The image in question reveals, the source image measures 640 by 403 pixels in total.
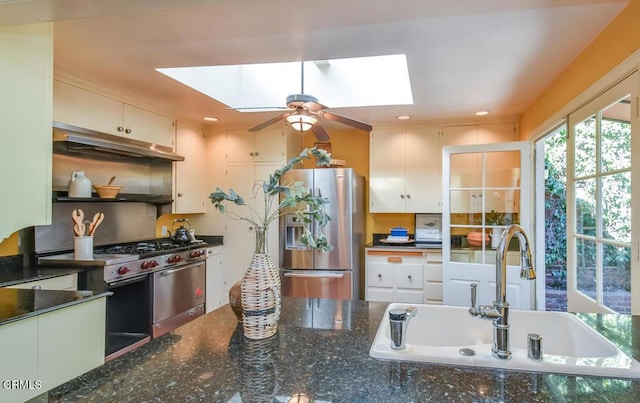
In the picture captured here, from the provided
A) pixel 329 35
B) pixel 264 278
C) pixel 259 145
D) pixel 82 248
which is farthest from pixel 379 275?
pixel 264 278

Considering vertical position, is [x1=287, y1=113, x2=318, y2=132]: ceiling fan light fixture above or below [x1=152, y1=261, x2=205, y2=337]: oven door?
above

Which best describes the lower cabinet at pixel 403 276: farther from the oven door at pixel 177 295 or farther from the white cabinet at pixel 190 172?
the white cabinet at pixel 190 172

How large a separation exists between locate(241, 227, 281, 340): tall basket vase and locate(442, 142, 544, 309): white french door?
2.56 m

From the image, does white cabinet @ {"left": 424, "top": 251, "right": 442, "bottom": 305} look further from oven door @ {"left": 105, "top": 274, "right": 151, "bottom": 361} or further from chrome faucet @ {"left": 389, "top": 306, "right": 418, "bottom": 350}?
chrome faucet @ {"left": 389, "top": 306, "right": 418, "bottom": 350}

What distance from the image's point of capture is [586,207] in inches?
81.7

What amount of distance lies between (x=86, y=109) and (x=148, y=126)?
2.03 feet

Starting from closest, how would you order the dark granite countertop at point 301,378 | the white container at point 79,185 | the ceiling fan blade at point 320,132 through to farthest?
the dark granite countertop at point 301,378, the ceiling fan blade at point 320,132, the white container at point 79,185

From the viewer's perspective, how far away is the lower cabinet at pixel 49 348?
1.58 metres

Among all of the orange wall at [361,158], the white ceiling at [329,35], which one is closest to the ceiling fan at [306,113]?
the white ceiling at [329,35]

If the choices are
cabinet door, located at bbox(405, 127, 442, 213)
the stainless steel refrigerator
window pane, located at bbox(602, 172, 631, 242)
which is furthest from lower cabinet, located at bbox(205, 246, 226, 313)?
window pane, located at bbox(602, 172, 631, 242)

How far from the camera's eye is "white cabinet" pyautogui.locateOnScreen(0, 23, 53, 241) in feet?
5.43

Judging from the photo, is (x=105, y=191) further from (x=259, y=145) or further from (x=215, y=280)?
(x=259, y=145)

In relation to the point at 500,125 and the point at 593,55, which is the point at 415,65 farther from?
the point at 500,125

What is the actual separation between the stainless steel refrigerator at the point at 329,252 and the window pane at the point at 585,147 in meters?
1.93
